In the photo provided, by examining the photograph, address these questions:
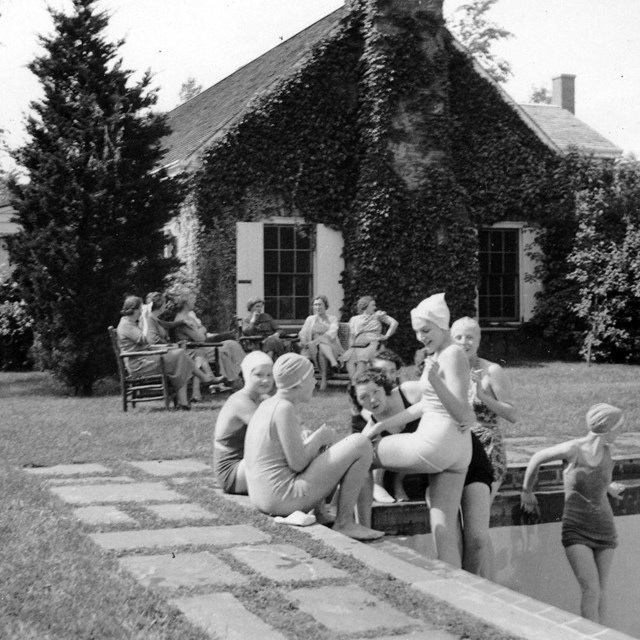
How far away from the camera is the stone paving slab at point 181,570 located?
4.72 metres

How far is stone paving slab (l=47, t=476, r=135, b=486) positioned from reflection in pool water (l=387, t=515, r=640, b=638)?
2.68m

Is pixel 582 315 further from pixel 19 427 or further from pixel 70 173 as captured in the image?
pixel 19 427

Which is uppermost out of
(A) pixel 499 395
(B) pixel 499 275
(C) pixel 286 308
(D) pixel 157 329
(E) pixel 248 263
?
(E) pixel 248 263

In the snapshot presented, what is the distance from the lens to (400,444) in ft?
20.6

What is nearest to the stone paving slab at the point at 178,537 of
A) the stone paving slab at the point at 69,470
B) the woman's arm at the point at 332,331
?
the stone paving slab at the point at 69,470

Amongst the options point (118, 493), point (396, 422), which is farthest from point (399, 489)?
point (118, 493)

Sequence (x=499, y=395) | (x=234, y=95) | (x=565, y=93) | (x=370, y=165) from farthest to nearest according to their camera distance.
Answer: (x=565, y=93)
(x=234, y=95)
(x=370, y=165)
(x=499, y=395)

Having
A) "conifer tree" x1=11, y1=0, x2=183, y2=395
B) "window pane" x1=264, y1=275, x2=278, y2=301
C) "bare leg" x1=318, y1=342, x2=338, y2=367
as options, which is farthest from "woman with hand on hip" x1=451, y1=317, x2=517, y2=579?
"window pane" x1=264, y1=275, x2=278, y2=301

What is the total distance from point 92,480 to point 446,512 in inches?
106

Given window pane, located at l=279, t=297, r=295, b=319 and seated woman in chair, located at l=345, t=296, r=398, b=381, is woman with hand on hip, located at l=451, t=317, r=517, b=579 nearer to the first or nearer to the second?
seated woman in chair, located at l=345, t=296, r=398, b=381

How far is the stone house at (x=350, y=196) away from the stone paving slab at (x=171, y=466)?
32.5 ft

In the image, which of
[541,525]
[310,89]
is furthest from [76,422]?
[310,89]

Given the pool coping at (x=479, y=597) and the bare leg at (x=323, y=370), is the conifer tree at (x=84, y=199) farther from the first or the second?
the pool coping at (x=479, y=597)

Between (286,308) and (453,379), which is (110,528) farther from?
(286,308)
